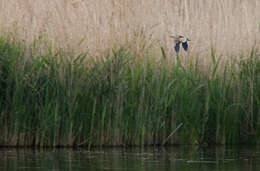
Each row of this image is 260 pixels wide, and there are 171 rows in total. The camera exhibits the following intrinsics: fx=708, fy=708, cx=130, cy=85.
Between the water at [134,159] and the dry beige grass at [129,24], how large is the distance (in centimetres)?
166

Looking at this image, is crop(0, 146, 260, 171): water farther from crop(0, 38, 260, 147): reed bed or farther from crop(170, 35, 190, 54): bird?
crop(170, 35, 190, 54): bird

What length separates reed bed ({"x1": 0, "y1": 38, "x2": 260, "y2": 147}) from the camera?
872 cm

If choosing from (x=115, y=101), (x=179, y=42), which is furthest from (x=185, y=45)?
(x=115, y=101)

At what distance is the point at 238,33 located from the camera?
1065 cm

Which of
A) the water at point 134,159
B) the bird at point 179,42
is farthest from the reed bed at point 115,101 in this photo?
the water at point 134,159

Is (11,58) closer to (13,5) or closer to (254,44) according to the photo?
(13,5)

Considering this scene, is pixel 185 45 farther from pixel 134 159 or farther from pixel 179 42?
pixel 134 159

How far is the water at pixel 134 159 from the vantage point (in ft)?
22.1

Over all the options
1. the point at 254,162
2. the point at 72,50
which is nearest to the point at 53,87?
the point at 72,50

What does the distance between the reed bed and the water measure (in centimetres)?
39

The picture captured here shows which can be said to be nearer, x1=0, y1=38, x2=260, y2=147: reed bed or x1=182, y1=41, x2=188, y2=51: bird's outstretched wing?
x1=0, y1=38, x2=260, y2=147: reed bed

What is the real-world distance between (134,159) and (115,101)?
5.53ft

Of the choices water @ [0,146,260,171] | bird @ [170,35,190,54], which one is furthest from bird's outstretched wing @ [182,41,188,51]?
water @ [0,146,260,171]

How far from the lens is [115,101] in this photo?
9.02m
